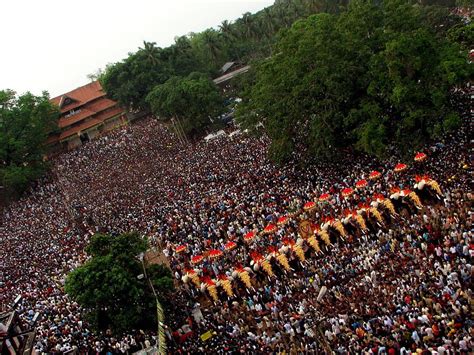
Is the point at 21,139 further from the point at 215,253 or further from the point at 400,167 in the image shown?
the point at 400,167

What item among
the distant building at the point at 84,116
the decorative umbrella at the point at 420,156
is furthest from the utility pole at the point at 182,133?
the decorative umbrella at the point at 420,156

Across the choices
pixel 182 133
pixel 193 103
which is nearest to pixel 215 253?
pixel 193 103

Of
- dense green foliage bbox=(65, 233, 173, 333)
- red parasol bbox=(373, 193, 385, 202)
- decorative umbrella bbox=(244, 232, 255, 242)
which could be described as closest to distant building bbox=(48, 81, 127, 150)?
decorative umbrella bbox=(244, 232, 255, 242)

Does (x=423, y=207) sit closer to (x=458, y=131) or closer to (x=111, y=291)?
(x=458, y=131)

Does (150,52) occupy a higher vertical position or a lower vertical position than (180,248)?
higher

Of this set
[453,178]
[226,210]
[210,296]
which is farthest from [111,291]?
[453,178]

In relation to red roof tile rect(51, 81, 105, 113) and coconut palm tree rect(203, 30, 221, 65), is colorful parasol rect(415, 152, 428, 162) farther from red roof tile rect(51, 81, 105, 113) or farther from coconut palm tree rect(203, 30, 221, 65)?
red roof tile rect(51, 81, 105, 113)
